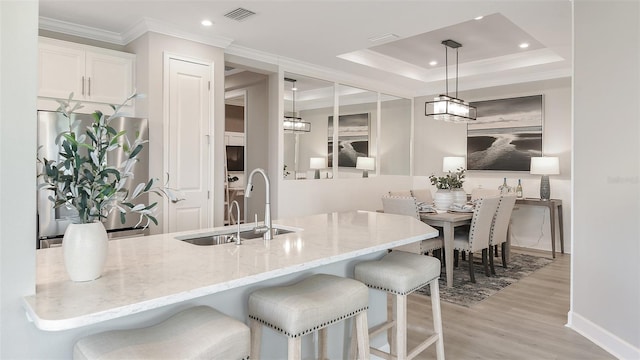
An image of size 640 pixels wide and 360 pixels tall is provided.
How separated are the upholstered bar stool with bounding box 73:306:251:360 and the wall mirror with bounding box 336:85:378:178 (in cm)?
472

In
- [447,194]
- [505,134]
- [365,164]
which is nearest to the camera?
[447,194]

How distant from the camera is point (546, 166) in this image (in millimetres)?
5566

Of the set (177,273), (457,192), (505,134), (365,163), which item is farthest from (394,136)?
(177,273)

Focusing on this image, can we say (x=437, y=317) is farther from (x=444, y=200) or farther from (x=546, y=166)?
(x=546, y=166)

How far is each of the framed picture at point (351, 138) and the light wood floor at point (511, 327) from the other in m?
2.89

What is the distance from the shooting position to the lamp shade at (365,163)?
6438 mm

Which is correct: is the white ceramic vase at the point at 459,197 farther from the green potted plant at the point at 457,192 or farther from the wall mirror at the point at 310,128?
the wall mirror at the point at 310,128

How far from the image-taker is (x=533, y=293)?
12.9 feet

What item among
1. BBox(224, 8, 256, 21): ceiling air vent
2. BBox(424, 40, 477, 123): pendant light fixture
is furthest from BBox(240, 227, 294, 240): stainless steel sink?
BBox(424, 40, 477, 123): pendant light fixture

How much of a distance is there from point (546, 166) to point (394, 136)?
240 cm

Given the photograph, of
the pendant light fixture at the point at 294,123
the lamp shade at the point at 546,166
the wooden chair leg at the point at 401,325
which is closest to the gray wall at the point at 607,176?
the wooden chair leg at the point at 401,325

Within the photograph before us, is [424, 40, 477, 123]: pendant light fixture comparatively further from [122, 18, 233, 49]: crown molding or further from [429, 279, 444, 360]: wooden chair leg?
[429, 279, 444, 360]: wooden chair leg

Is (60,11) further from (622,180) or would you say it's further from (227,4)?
(622,180)

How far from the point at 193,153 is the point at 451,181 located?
9.60 feet
